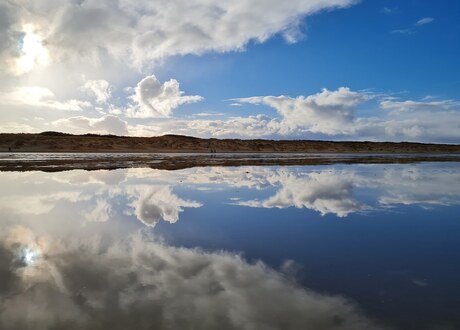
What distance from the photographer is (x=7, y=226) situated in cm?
976

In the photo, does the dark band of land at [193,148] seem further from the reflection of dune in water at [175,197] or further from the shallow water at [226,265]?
the shallow water at [226,265]

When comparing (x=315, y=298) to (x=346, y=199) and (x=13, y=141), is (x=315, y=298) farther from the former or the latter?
(x=13, y=141)

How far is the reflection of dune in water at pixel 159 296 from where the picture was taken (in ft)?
15.5

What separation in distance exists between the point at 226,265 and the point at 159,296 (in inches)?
66.5

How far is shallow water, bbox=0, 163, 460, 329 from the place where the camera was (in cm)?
490

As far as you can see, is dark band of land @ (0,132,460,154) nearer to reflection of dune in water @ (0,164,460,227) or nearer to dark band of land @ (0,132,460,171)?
dark band of land @ (0,132,460,171)

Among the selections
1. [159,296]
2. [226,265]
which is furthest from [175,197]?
[159,296]

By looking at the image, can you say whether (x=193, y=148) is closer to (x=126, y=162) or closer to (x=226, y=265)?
(x=126, y=162)

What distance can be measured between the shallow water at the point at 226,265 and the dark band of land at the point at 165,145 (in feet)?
258

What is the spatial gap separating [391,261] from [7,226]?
916cm

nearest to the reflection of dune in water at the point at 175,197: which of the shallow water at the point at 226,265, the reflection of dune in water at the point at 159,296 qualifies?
the shallow water at the point at 226,265

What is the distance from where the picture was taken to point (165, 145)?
112000 millimetres

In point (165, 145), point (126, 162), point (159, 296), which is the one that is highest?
point (165, 145)

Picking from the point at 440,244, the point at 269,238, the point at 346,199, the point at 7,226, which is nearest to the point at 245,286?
the point at 269,238
